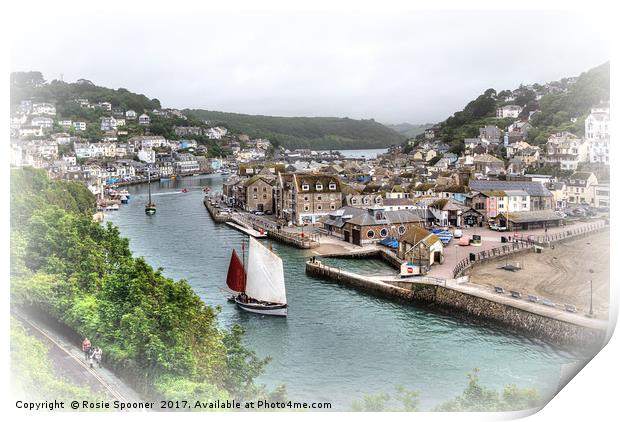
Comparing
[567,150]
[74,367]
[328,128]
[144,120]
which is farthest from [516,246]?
[74,367]

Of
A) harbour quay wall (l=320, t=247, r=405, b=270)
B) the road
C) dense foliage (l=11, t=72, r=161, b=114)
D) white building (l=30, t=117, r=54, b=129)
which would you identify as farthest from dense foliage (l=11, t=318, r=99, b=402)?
harbour quay wall (l=320, t=247, r=405, b=270)

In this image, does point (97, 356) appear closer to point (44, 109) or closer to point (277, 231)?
point (44, 109)

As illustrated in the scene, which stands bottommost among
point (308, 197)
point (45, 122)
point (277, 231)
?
point (277, 231)

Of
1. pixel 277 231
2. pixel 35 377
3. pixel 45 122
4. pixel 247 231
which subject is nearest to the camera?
pixel 35 377

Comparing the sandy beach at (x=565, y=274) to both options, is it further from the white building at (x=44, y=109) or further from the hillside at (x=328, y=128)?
the white building at (x=44, y=109)

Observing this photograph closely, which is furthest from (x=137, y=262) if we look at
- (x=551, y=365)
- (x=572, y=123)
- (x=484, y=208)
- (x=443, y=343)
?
(x=484, y=208)

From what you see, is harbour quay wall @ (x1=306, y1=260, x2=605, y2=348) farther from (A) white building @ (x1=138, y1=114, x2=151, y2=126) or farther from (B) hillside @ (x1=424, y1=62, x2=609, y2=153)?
(A) white building @ (x1=138, y1=114, x2=151, y2=126)

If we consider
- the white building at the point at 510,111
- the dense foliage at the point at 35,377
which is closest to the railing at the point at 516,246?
the white building at the point at 510,111
